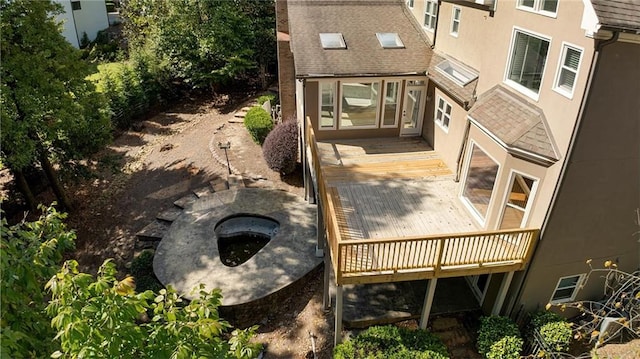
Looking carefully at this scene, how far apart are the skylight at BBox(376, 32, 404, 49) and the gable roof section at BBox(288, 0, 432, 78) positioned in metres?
0.14

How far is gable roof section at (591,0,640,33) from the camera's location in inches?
247

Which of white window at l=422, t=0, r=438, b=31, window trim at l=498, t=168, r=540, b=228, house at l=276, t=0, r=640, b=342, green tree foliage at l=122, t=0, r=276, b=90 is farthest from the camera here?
green tree foliage at l=122, t=0, r=276, b=90

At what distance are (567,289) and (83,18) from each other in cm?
3925

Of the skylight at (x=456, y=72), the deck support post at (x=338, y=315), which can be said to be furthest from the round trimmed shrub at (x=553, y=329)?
the skylight at (x=456, y=72)

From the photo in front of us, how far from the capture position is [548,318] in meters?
9.22

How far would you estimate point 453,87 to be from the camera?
1110 centimetres

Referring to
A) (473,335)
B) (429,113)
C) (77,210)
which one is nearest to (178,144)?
(77,210)

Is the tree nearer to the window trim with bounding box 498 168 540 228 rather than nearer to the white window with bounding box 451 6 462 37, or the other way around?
the white window with bounding box 451 6 462 37

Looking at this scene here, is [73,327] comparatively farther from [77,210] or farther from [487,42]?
[77,210]

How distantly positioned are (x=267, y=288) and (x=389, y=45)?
28.5 ft

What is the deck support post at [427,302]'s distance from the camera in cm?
902

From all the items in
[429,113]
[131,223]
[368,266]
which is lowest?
[131,223]

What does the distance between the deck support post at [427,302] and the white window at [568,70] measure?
15.0ft

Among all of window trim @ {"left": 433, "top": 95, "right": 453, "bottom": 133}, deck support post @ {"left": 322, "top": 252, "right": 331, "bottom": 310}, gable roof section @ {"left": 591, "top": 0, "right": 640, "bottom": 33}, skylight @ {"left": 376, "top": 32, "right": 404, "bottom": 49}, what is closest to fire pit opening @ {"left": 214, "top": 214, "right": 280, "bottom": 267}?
deck support post @ {"left": 322, "top": 252, "right": 331, "bottom": 310}
